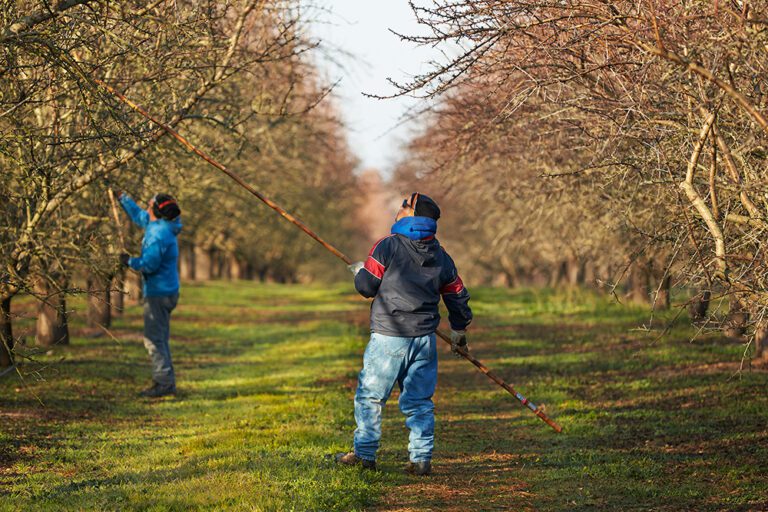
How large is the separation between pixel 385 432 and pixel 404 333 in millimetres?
2207

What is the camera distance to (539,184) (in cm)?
1407

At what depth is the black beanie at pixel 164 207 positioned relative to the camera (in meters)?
11.1

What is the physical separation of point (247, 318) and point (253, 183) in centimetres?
356

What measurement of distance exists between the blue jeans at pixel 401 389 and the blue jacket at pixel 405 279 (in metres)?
0.12

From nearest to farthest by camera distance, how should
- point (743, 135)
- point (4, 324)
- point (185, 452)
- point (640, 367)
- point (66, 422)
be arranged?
point (743, 135) < point (185, 452) < point (66, 422) < point (4, 324) < point (640, 367)

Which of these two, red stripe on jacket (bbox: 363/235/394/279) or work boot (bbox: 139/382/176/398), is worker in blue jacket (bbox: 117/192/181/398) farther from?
red stripe on jacket (bbox: 363/235/394/279)

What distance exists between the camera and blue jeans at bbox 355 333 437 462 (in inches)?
287

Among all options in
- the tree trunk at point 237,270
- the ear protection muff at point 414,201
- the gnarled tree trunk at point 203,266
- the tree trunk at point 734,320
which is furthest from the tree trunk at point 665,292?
the tree trunk at point 237,270

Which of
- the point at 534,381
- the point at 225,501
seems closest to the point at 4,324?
the point at 225,501

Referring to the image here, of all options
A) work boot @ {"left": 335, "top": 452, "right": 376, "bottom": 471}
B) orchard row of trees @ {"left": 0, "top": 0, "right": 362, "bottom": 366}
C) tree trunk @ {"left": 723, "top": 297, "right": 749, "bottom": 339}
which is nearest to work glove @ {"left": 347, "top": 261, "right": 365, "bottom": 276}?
work boot @ {"left": 335, "top": 452, "right": 376, "bottom": 471}

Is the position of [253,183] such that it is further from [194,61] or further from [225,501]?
[225,501]

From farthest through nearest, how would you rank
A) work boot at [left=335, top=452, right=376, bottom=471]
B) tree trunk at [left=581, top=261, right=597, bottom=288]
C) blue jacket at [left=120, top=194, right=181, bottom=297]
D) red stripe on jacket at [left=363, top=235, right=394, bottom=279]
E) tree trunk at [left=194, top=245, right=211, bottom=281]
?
tree trunk at [left=194, top=245, right=211, bottom=281]
tree trunk at [left=581, top=261, right=597, bottom=288]
blue jacket at [left=120, top=194, right=181, bottom=297]
red stripe on jacket at [left=363, top=235, right=394, bottom=279]
work boot at [left=335, top=452, right=376, bottom=471]

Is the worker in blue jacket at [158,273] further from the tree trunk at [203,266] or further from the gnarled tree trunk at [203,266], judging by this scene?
the tree trunk at [203,266]

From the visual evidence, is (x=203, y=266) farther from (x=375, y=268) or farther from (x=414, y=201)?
(x=375, y=268)
